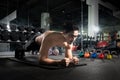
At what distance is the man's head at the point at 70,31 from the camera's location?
73.3 inches

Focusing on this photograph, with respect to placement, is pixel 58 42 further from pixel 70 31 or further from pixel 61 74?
pixel 61 74

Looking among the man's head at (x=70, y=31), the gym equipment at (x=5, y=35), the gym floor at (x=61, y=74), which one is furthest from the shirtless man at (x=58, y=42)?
the gym equipment at (x=5, y=35)

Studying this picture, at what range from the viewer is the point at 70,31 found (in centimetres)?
188

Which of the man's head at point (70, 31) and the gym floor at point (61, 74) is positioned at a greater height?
the man's head at point (70, 31)

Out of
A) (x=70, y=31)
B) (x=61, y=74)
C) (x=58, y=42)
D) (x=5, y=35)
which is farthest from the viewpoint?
A: (x=5, y=35)

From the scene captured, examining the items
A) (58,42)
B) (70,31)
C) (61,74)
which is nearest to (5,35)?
(58,42)

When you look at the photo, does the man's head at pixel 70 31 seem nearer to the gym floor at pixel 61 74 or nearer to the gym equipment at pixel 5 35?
the gym floor at pixel 61 74

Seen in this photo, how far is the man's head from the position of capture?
186cm

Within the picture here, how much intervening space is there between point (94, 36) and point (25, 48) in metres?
3.69

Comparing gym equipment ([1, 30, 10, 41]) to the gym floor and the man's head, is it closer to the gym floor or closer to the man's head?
the gym floor

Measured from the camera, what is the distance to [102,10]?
7945mm

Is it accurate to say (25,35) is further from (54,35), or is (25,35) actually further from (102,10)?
(102,10)

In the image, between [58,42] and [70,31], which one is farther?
[58,42]

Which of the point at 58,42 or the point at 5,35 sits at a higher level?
the point at 5,35
